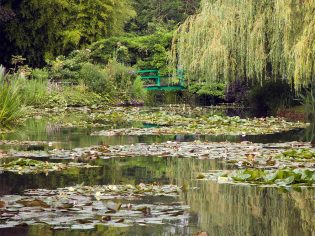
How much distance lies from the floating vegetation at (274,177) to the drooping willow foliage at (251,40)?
8.21 m

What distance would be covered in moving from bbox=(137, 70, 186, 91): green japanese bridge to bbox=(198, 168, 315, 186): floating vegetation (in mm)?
26222

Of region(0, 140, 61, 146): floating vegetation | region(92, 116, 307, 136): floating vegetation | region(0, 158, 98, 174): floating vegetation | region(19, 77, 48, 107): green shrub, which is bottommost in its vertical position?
region(0, 158, 98, 174): floating vegetation

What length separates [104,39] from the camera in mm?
38562

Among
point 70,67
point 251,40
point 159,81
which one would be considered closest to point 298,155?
point 251,40

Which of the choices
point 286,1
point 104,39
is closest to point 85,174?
point 286,1

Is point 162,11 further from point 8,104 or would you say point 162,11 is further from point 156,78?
point 8,104

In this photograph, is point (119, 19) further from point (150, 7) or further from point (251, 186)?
point (251, 186)

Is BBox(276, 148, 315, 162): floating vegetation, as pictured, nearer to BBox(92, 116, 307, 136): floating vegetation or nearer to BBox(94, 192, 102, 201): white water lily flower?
BBox(94, 192, 102, 201): white water lily flower

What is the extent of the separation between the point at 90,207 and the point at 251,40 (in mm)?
14589

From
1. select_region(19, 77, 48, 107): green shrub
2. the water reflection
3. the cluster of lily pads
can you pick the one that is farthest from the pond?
select_region(19, 77, 48, 107): green shrub

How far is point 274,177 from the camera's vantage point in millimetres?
8648

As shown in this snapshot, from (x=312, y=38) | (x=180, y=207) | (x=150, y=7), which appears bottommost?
(x=180, y=207)

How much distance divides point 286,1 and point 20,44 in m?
22.6

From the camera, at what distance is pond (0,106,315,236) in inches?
239
